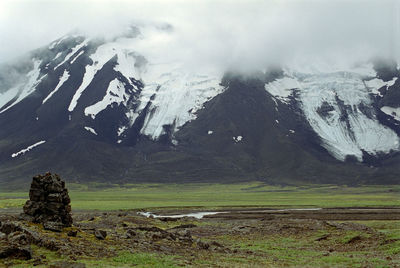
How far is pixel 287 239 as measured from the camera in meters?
60.0

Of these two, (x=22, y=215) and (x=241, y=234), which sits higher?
(x=22, y=215)

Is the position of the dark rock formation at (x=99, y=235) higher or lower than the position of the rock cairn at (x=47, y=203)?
lower

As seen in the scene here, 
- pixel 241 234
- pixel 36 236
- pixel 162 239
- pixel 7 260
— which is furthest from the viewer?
pixel 241 234

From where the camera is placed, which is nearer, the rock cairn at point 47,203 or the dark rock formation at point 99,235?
the dark rock formation at point 99,235

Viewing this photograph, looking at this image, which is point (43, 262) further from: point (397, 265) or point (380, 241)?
point (380, 241)

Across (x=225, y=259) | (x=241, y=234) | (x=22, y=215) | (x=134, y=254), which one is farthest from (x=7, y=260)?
(x=241, y=234)

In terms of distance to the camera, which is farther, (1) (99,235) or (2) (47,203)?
(2) (47,203)

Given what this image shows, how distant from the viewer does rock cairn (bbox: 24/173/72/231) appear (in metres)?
45.0

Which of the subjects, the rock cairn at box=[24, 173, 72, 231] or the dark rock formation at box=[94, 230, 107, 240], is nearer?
the dark rock formation at box=[94, 230, 107, 240]

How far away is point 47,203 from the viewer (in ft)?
149

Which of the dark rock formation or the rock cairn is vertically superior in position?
the rock cairn

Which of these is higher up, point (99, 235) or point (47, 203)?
point (47, 203)

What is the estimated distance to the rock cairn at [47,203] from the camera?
148ft

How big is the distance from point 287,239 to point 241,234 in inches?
362
